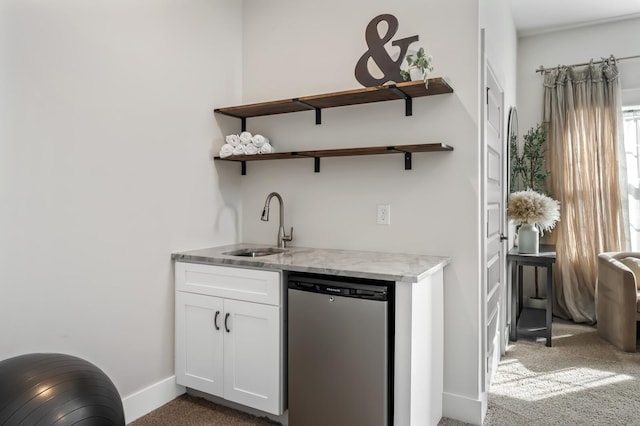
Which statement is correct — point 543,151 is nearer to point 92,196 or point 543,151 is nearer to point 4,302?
point 92,196

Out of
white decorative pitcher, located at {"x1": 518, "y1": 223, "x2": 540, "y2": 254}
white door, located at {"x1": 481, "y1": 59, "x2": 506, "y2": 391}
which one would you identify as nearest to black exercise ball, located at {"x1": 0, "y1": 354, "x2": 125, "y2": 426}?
white door, located at {"x1": 481, "y1": 59, "x2": 506, "y2": 391}

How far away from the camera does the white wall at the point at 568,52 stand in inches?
159

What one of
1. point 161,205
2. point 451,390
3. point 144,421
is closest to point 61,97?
point 161,205

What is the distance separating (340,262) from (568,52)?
3733 millimetres

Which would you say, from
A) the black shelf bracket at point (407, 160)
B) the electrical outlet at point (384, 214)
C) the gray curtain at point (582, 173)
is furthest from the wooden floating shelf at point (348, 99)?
the gray curtain at point (582, 173)

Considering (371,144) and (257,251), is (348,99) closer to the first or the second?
(371,144)

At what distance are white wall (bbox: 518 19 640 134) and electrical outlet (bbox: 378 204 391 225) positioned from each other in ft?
9.10

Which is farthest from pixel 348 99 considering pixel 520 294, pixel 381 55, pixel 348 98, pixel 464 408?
pixel 520 294

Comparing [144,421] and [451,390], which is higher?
[451,390]

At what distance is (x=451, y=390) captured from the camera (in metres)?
2.33

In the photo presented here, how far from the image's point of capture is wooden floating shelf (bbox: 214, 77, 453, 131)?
2213 millimetres

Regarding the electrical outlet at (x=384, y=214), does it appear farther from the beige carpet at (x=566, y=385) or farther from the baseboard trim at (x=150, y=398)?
the baseboard trim at (x=150, y=398)

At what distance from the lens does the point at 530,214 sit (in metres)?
3.34

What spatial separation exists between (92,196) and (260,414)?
1445 mm
